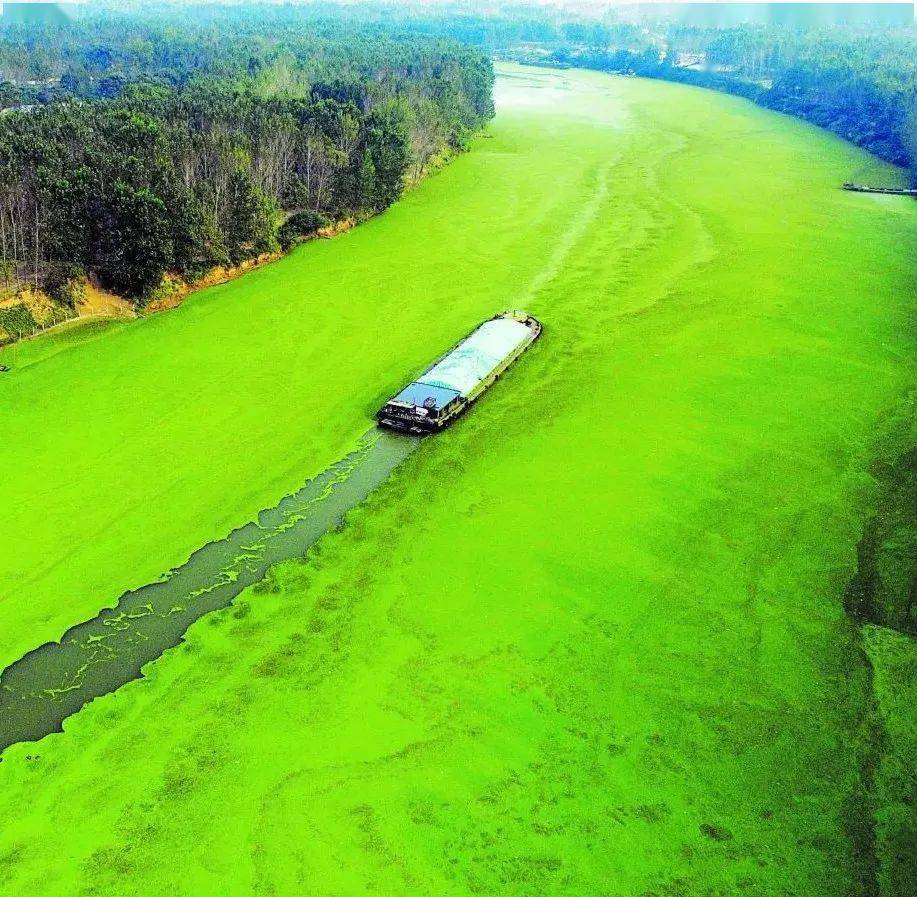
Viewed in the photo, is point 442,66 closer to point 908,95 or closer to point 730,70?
point 908,95

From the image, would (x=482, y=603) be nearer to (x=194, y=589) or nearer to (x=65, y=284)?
(x=194, y=589)

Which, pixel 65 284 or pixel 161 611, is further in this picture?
pixel 65 284

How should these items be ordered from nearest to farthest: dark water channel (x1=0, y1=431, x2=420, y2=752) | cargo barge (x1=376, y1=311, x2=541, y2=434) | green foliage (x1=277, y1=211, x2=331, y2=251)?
dark water channel (x1=0, y1=431, x2=420, y2=752) < cargo barge (x1=376, y1=311, x2=541, y2=434) < green foliage (x1=277, y1=211, x2=331, y2=251)

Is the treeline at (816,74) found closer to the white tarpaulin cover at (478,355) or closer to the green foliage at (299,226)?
the green foliage at (299,226)

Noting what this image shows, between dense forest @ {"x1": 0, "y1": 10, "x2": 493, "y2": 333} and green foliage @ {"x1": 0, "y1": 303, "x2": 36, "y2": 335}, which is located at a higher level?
dense forest @ {"x1": 0, "y1": 10, "x2": 493, "y2": 333}

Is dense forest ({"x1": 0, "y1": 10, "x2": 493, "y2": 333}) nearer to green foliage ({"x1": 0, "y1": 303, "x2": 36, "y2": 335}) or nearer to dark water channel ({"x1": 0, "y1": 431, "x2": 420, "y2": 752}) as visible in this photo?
green foliage ({"x1": 0, "y1": 303, "x2": 36, "y2": 335})

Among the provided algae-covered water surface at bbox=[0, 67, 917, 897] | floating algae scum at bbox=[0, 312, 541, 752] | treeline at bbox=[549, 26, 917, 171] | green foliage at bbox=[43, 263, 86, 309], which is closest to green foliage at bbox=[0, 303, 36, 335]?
green foliage at bbox=[43, 263, 86, 309]


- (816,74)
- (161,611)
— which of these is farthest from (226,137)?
(816,74)
